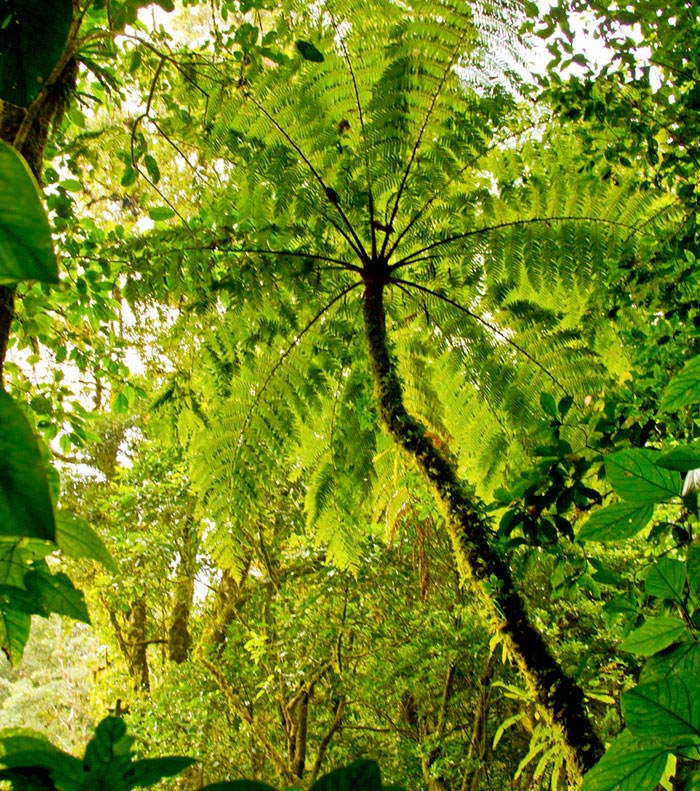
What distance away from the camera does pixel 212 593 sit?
5.75 metres

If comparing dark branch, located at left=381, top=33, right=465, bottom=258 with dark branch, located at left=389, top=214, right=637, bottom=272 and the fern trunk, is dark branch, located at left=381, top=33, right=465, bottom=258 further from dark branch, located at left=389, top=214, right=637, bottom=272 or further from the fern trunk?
the fern trunk

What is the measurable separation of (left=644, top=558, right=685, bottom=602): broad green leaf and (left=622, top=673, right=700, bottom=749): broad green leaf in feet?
0.33

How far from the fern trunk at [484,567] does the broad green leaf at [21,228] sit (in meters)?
0.95

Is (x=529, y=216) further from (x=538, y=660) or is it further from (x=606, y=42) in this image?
(x=538, y=660)

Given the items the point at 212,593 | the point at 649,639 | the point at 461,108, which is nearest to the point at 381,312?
the point at 461,108

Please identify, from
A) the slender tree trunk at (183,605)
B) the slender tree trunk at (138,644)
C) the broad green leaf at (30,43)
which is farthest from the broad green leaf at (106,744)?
the slender tree trunk at (138,644)

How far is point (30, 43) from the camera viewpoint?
0.18 m

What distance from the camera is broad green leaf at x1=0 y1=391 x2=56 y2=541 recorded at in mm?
121

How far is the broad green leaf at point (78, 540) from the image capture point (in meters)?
0.29

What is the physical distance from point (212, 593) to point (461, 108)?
5.29m

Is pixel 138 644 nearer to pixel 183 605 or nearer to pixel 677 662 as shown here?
pixel 183 605

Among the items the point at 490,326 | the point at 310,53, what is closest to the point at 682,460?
Result: the point at 310,53

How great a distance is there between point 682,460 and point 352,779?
0.25m

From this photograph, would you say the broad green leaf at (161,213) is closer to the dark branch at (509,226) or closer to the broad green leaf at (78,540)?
the dark branch at (509,226)
